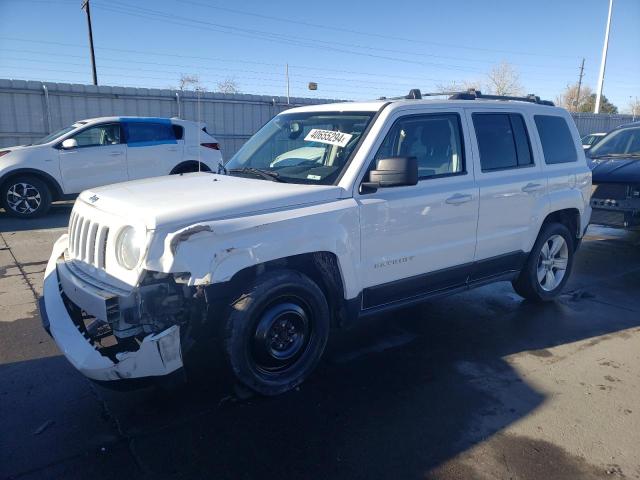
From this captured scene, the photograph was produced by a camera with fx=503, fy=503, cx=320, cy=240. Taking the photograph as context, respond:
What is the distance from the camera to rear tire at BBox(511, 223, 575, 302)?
5.23 meters

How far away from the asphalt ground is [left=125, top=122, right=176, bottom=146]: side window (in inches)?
250

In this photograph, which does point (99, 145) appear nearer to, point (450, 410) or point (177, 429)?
point (177, 429)

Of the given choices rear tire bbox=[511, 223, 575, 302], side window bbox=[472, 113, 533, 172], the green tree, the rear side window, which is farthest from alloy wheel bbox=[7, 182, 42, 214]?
the green tree

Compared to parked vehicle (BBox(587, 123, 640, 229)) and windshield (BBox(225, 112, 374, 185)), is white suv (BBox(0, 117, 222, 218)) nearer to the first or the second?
windshield (BBox(225, 112, 374, 185))

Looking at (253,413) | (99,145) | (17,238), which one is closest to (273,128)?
(253,413)

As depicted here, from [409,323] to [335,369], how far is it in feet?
4.12

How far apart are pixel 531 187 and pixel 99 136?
28.5 ft

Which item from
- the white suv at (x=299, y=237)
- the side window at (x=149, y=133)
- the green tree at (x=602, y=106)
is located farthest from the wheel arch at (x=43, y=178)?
the green tree at (x=602, y=106)

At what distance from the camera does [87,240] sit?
3.36m

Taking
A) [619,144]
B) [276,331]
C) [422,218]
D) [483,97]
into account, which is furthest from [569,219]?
[619,144]

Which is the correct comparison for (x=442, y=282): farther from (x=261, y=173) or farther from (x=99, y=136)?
(x=99, y=136)

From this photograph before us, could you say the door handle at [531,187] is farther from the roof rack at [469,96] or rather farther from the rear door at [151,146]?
the rear door at [151,146]

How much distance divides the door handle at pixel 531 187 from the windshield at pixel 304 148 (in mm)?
1815

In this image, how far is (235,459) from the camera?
2805mm
